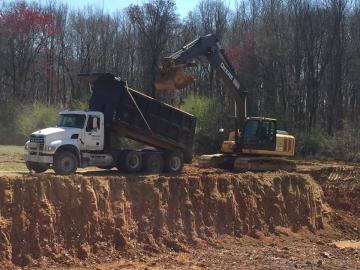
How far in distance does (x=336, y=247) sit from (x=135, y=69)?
2003 inches

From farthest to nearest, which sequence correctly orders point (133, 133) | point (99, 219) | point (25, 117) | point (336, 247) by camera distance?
point (25, 117) → point (133, 133) → point (336, 247) → point (99, 219)

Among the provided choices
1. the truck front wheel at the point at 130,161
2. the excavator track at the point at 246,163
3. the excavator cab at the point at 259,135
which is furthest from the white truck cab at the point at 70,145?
the excavator cab at the point at 259,135

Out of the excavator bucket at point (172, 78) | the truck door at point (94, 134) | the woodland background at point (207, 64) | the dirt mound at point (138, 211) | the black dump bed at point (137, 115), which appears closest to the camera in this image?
the dirt mound at point (138, 211)

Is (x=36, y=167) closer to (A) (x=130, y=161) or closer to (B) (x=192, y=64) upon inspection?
(A) (x=130, y=161)

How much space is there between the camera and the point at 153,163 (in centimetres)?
2119

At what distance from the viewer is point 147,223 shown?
16.2 metres

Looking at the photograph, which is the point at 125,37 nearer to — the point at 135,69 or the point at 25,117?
the point at 135,69

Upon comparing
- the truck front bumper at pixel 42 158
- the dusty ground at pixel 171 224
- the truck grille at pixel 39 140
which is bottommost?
the dusty ground at pixel 171 224

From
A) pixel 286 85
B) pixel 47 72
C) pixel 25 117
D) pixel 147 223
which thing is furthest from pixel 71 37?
pixel 147 223

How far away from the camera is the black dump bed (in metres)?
20.5

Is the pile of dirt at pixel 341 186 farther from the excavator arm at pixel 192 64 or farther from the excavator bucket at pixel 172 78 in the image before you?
the excavator bucket at pixel 172 78

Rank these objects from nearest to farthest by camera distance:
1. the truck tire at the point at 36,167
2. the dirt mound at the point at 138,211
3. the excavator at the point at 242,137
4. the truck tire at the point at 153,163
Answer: the dirt mound at the point at 138,211, the truck tire at the point at 36,167, the truck tire at the point at 153,163, the excavator at the point at 242,137

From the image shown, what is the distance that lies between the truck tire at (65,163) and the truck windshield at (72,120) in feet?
4.37

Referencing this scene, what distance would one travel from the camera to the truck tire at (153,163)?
21094 mm
